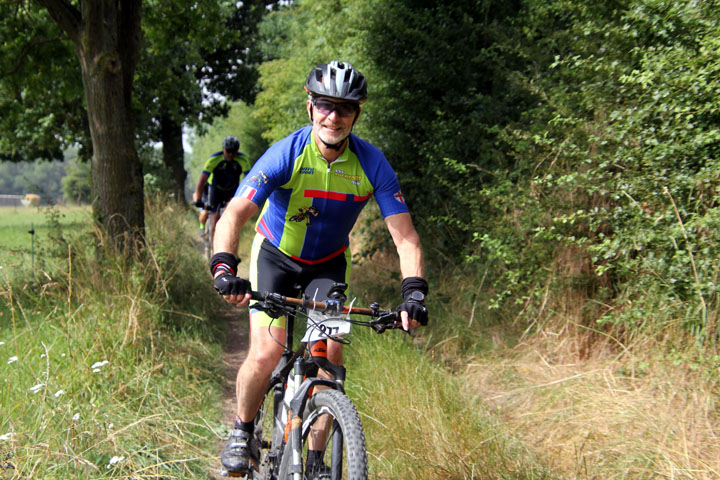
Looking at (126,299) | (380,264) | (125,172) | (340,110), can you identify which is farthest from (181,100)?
(340,110)

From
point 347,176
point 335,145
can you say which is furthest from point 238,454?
point 335,145

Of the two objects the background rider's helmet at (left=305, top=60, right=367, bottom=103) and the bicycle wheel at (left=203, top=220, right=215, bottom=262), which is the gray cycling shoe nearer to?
the background rider's helmet at (left=305, top=60, right=367, bottom=103)

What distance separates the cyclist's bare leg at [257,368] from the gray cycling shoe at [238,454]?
0.30 feet

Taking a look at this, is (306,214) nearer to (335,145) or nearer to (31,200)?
(335,145)

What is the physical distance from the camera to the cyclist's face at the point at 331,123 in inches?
119

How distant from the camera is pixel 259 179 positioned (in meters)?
2.96

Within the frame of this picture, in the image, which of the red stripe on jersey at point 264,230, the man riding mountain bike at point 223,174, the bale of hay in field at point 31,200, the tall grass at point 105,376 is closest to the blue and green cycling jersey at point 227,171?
the man riding mountain bike at point 223,174

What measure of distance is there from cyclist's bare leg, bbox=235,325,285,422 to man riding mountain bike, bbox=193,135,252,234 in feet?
20.5

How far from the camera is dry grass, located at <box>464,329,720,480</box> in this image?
3.19 meters

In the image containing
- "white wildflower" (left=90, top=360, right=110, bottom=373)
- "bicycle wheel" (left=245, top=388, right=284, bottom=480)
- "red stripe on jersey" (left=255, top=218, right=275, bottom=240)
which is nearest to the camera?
"bicycle wheel" (left=245, top=388, right=284, bottom=480)

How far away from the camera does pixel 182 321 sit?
592 centimetres

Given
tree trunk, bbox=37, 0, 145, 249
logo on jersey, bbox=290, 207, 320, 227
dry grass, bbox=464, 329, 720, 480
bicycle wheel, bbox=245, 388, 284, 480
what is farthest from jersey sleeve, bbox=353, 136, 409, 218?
tree trunk, bbox=37, 0, 145, 249

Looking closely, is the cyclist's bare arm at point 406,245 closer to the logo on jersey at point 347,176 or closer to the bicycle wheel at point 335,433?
the logo on jersey at point 347,176

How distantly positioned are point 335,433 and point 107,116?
484 centimetres
